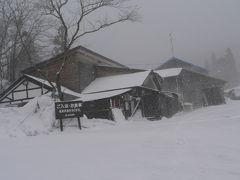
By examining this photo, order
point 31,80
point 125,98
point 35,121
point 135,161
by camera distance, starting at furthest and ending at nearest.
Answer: point 125,98, point 31,80, point 35,121, point 135,161

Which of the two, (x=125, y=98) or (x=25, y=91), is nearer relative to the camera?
(x=25, y=91)

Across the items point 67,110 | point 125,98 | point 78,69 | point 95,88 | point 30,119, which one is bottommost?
point 30,119

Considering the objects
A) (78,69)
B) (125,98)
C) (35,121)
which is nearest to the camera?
(35,121)

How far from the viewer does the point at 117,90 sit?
A: 664 inches

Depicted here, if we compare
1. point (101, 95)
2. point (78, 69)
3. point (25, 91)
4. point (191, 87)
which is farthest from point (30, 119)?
point (191, 87)

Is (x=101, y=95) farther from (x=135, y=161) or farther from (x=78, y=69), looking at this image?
(x=135, y=161)

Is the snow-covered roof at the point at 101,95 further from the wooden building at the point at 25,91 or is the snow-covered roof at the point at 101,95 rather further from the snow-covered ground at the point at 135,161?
the snow-covered ground at the point at 135,161

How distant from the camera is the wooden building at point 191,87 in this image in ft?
92.6

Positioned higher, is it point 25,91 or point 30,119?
point 25,91

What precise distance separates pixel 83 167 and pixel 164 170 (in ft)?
5.21

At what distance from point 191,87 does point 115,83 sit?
54.3ft

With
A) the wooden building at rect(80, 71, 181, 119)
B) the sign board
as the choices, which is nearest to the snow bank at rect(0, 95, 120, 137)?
the sign board

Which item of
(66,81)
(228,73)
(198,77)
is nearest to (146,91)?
(66,81)

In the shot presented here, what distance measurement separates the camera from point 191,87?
3064 cm
